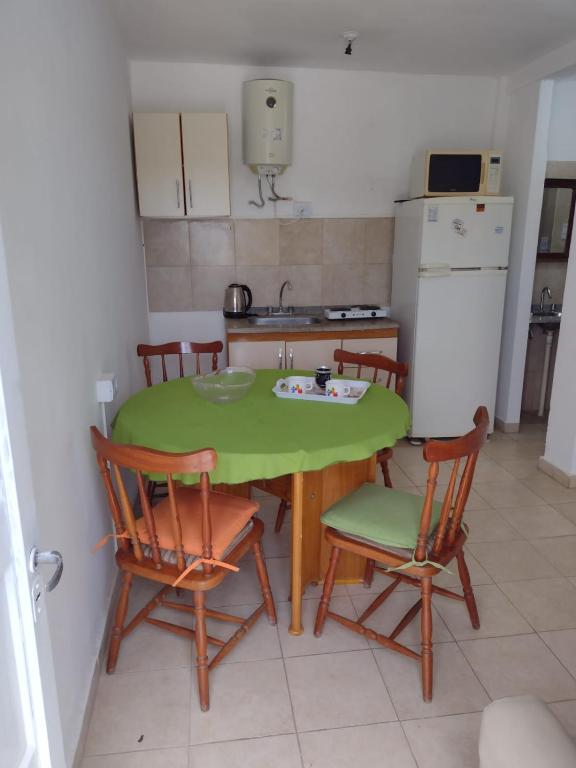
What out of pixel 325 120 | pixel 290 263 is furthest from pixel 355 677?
pixel 325 120

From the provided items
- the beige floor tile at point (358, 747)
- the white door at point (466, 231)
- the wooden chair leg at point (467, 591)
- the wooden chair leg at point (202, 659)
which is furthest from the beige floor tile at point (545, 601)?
the white door at point (466, 231)

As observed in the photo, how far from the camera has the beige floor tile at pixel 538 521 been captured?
279 centimetres

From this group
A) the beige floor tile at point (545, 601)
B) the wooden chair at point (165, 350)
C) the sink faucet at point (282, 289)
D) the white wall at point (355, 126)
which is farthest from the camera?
the sink faucet at point (282, 289)

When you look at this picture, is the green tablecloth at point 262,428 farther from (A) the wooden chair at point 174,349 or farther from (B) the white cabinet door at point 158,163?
(B) the white cabinet door at point 158,163

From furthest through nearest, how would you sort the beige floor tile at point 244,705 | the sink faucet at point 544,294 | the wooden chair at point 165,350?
the sink faucet at point 544,294, the wooden chair at point 165,350, the beige floor tile at point 244,705

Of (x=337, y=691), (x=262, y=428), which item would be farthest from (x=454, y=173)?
(x=337, y=691)

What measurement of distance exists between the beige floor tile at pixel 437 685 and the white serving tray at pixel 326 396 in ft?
3.12

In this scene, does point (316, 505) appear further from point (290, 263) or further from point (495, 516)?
point (290, 263)

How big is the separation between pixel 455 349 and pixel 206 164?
204 centimetres

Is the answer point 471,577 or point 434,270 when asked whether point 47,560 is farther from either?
point 434,270

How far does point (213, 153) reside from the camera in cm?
345

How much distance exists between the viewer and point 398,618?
217 cm

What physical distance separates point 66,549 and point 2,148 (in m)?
1.08

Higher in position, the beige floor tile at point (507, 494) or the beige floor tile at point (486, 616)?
the beige floor tile at point (507, 494)
